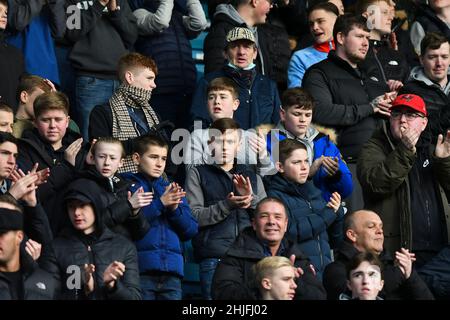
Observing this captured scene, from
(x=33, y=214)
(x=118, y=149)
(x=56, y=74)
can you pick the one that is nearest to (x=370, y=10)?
(x=56, y=74)

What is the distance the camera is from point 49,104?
13.3 meters

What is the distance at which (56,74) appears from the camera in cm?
1517

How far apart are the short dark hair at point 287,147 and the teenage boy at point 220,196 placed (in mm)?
308

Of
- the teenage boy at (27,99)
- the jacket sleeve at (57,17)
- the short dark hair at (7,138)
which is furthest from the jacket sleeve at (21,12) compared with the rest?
the short dark hair at (7,138)

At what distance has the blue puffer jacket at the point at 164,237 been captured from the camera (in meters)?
12.9

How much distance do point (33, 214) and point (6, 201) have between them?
1.67 feet

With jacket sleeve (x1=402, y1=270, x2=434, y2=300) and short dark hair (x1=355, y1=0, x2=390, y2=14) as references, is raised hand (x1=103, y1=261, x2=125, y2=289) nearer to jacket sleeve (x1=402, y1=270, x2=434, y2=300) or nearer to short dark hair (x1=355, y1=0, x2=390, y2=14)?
jacket sleeve (x1=402, y1=270, x2=434, y2=300)

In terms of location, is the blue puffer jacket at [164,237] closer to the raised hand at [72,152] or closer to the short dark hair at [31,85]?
the raised hand at [72,152]

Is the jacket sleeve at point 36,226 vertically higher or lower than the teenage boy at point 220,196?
lower

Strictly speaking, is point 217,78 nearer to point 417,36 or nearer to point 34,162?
point 34,162

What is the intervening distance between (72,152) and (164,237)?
1.02 meters

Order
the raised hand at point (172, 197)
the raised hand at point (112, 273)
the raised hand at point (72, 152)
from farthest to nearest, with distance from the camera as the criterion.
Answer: the raised hand at point (72, 152)
the raised hand at point (172, 197)
the raised hand at point (112, 273)

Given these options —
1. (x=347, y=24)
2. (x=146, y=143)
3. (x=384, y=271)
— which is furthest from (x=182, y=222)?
(x=347, y=24)
